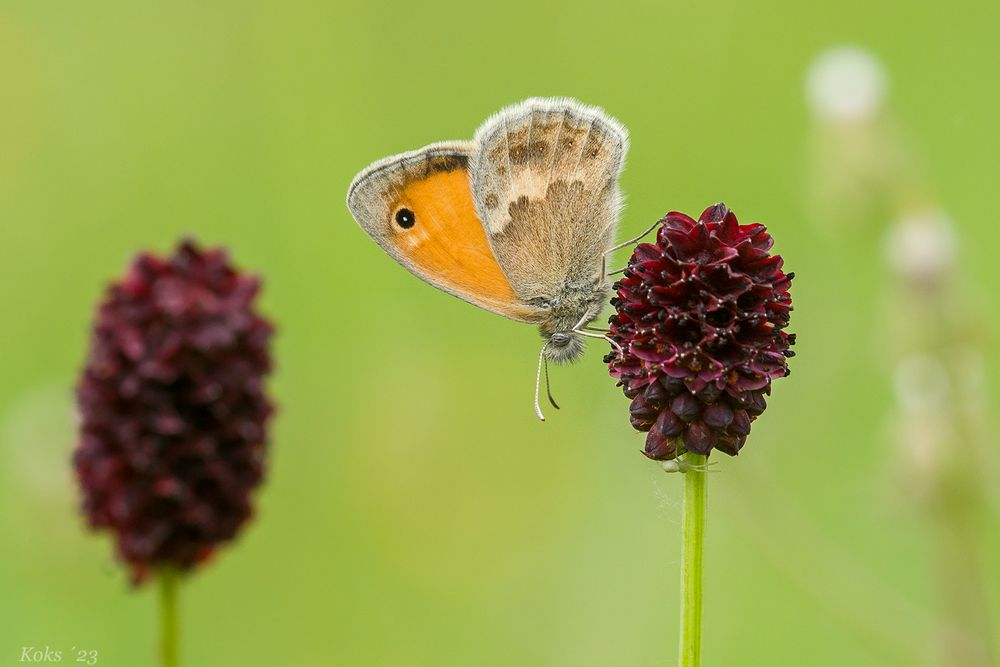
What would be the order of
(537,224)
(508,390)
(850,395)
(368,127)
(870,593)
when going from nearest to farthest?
(870,593) < (537,224) < (850,395) < (508,390) < (368,127)

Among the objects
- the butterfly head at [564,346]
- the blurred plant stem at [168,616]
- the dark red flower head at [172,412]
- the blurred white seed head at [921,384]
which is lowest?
the blurred plant stem at [168,616]

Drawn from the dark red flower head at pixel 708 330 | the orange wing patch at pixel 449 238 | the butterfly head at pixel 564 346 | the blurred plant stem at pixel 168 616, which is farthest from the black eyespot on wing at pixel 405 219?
the blurred plant stem at pixel 168 616

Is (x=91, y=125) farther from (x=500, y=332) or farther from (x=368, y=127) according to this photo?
(x=500, y=332)

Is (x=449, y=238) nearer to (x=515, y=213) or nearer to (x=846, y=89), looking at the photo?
(x=515, y=213)

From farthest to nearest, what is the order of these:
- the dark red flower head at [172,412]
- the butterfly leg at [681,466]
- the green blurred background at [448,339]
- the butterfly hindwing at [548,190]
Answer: the green blurred background at [448,339], the butterfly hindwing at [548,190], the butterfly leg at [681,466], the dark red flower head at [172,412]

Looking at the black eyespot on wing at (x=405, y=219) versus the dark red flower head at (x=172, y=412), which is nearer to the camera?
the dark red flower head at (x=172, y=412)

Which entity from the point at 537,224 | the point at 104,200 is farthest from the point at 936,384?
the point at 104,200

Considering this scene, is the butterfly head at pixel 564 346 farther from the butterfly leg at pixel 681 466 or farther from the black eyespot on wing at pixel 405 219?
the butterfly leg at pixel 681 466

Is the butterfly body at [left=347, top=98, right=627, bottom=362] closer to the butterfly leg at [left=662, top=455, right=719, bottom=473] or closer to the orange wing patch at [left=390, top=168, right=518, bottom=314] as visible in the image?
the orange wing patch at [left=390, top=168, right=518, bottom=314]

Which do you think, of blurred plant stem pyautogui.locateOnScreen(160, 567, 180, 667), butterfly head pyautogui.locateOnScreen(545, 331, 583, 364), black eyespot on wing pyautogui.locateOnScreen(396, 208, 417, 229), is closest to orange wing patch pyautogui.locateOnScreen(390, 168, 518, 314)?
black eyespot on wing pyautogui.locateOnScreen(396, 208, 417, 229)
